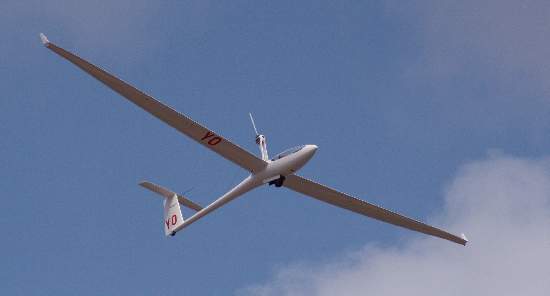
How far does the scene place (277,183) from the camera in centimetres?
4156

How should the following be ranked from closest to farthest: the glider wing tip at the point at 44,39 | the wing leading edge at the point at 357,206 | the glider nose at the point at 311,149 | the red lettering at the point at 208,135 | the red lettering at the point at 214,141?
the glider wing tip at the point at 44,39 < the red lettering at the point at 208,135 < the red lettering at the point at 214,141 < the glider nose at the point at 311,149 < the wing leading edge at the point at 357,206

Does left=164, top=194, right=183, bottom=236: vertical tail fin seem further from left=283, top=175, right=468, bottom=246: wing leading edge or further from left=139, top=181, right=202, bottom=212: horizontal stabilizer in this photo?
left=283, top=175, right=468, bottom=246: wing leading edge

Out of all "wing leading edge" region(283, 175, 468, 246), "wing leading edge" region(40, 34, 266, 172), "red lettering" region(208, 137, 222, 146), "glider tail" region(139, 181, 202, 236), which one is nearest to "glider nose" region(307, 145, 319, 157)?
"wing leading edge" region(40, 34, 266, 172)

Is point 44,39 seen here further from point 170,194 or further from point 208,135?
point 170,194

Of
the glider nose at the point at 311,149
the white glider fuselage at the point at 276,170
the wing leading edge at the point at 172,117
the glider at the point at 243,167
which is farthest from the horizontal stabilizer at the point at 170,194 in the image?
the glider nose at the point at 311,149

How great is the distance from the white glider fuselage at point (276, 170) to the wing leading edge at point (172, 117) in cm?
41

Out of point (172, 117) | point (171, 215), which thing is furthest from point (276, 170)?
point (171, 215)

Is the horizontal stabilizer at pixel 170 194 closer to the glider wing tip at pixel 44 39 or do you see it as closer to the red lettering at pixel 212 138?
the red lettering at pixel 212 138

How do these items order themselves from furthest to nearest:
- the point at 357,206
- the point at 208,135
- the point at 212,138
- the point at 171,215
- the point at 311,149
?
1. the point at 171,215
2. the point at 357,206
3. the point at 311,149
4. the point at 212,138
5. the point at 208,135

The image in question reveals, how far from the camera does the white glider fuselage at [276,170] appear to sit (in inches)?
1577

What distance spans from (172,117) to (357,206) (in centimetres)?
1212

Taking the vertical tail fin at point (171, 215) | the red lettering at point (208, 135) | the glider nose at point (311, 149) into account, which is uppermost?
the vertical tail fin at point (171, 215)

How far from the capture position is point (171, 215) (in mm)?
48156

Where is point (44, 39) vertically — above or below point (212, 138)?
above
